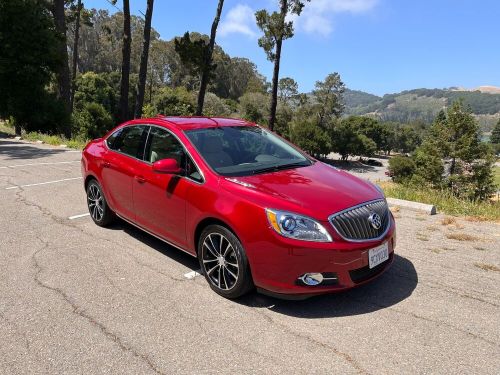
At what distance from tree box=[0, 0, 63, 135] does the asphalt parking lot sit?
716 inches

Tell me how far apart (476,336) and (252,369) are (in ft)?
5.93

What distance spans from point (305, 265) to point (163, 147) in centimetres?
230

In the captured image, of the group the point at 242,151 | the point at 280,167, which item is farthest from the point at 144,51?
the point at 280,167

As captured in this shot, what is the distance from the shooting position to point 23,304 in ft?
12.6

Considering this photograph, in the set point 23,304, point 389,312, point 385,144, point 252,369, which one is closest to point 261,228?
point 252,369

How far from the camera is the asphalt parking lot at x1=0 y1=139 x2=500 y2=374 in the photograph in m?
2.99

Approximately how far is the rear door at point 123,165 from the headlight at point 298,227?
2.20m

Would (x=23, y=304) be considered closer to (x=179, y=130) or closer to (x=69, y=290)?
(x=69, y=290)

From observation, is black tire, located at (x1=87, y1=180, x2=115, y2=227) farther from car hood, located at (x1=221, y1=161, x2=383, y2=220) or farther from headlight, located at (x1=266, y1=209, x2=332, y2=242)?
headlight, located at (x1=266, y1=209, x2=332, y2=242)

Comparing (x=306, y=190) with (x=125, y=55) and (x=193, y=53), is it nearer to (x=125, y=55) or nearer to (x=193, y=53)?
(x=125, y=55)

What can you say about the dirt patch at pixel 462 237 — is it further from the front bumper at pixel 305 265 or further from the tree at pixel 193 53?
the tree at pixel 193 53

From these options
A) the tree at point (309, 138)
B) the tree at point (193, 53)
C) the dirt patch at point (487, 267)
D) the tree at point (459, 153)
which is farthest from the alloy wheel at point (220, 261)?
the tree at point (309, 138)

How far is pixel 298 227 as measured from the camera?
3465 mm

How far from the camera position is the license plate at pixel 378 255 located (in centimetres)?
367
